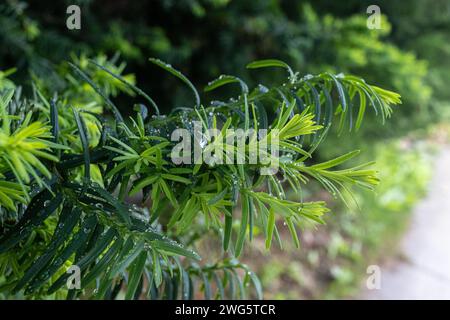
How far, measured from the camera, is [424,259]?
304 centimetres

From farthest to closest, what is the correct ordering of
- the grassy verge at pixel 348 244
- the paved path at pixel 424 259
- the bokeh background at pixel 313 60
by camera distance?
the paved path at pixel 424 259 → the grassy verge at pixel 348 244 → the bokeh background at pixel 313 60

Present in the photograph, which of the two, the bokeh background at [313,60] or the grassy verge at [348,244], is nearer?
the bokeh background at [313,60]

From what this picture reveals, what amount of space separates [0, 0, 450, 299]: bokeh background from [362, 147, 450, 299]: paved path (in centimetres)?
1

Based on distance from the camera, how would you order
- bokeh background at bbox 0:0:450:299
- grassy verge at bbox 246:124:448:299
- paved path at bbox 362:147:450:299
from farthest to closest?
paved path at bbox 362:147:450:299
grassy verge at bbox 246:124:448:299
bokeh background at bbox 0:0:450:299

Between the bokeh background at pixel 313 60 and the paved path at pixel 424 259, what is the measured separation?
0.01 metres

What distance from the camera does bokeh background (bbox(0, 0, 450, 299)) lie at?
191 cm

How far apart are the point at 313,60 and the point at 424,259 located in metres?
1.52

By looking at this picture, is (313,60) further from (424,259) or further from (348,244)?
(424,259)

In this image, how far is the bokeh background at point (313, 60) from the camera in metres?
1.91

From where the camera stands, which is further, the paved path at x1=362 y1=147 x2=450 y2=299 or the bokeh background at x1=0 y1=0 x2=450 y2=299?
the paved path at x1=362 y1=147 x2=450 y2=299

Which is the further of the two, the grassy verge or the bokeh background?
the grassy verge

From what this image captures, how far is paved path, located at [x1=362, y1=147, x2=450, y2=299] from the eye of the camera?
2713 mm

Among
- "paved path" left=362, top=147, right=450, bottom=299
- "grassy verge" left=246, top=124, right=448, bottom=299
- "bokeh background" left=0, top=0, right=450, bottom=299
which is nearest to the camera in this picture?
"bokeh background" left=0, top=0, right=450, bottom=299

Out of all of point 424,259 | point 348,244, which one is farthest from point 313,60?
point 424,259
